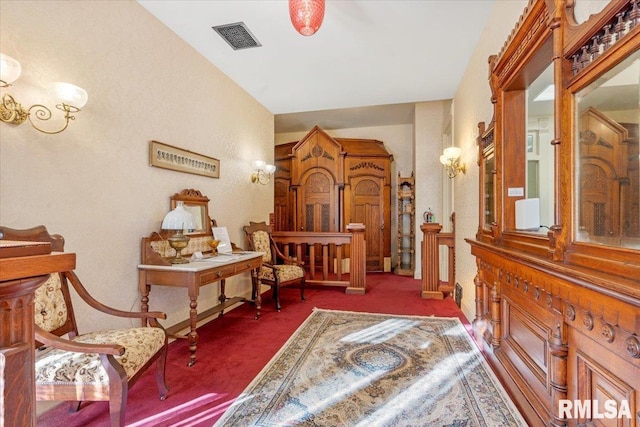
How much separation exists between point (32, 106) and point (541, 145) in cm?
316

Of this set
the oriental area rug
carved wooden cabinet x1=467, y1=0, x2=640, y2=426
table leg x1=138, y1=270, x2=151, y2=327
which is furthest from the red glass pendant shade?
the oriental area rug

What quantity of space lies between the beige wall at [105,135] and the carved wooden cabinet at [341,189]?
2.86 metres

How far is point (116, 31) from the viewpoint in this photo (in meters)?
2.41

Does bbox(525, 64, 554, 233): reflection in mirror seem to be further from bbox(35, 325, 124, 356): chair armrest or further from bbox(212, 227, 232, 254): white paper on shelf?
bbox(212, 227, 232, 254): white paper on shelf

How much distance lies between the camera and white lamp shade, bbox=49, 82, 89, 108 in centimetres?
184

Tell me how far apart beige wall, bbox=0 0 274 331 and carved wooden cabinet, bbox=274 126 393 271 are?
9.38ft

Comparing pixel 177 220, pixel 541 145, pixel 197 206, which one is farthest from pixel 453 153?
pixel 177 220

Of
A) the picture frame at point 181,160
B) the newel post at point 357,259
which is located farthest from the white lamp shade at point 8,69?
the newel post at point 357,259

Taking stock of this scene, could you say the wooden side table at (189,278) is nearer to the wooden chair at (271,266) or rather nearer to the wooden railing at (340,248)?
the wooden chair at (271,266)

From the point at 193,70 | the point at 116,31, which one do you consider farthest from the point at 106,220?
the point at 193,70

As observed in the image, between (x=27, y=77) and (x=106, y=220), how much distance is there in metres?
1.00

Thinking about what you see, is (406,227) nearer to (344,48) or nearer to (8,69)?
(344,48)

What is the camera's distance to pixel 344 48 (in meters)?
3.22

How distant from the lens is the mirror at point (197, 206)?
3059 millimetres
